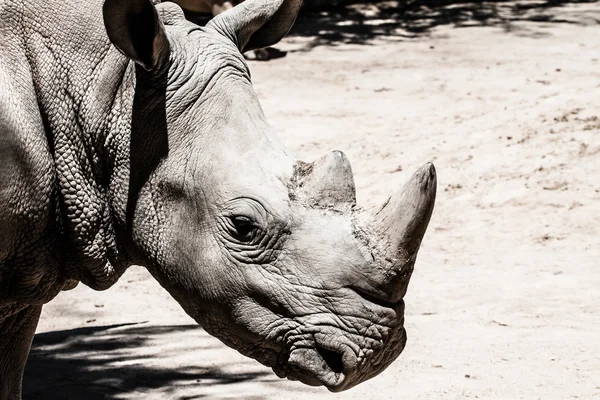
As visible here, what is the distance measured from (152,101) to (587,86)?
25.6ft

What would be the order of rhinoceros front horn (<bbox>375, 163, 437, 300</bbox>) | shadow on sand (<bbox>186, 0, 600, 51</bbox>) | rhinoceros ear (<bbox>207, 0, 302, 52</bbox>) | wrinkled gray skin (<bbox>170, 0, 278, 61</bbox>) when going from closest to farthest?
rhinoceros front horn (<bbox>375, 163, 437, 300</bbox>), rhinoceros ear (<bbox>207, 0, 302, 52</bbox>), wrinkled gray skin (<bbox>170, 0, 278, 61</bbox>), shadow on sand (<bbox>186, 0, 600, 51</bbox>)

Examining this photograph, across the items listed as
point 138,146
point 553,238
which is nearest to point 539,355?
point 553,238

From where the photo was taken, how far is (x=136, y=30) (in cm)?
387

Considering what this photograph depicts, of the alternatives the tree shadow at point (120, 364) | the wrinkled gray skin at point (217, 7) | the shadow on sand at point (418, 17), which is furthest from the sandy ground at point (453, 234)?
the shadow on sand at point (418, 17)

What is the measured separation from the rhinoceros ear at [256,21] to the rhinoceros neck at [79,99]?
51 cm

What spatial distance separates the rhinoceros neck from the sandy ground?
1.93m

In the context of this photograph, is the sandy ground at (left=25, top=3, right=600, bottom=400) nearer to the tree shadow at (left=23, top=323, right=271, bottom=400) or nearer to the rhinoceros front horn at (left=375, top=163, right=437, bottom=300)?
the tree shadow at (left=23, top=323, right=271, bottom=400)

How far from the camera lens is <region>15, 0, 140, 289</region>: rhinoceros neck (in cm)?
404

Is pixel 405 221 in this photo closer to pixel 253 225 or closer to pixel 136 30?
pixel 253 225

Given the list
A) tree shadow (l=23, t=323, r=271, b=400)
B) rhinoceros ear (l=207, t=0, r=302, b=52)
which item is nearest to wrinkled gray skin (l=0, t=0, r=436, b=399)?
rhinoceros ear (l=207, t=0, r=302, b=52)

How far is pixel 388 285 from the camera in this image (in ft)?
12.1

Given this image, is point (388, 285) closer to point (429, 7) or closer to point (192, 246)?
point (192, 246)

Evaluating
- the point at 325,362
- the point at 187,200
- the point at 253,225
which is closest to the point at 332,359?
the point at 325,362

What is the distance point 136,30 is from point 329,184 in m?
0.83
